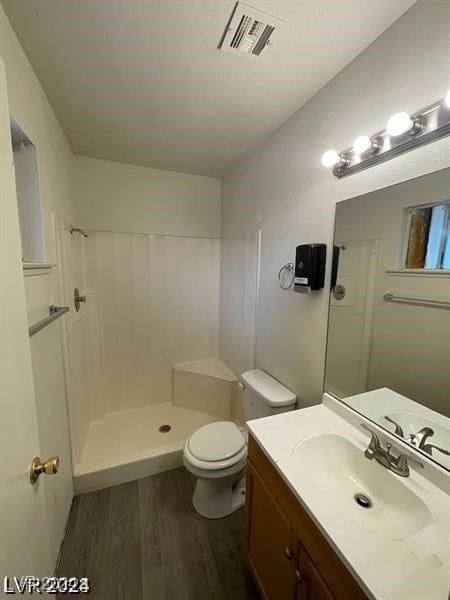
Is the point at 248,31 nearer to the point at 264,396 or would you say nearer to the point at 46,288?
the point at 46,288

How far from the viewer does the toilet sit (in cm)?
149

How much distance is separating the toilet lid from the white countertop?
689mm

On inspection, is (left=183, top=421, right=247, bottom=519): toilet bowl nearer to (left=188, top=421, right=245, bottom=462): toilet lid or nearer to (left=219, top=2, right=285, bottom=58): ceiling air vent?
(left=188, top=421, right=245, bottom=462): toilet lid

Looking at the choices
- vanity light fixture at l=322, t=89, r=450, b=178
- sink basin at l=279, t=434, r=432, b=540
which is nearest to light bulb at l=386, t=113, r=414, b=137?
vanity light fixture at l=322, t=89, r=450, b=178

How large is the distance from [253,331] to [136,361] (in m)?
1.23

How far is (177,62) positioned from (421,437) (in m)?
1.81

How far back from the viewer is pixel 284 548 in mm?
903

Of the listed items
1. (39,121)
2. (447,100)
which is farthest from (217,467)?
(39,121)

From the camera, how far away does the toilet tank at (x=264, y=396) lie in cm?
152

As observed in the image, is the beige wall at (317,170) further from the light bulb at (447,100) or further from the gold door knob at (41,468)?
the gold door knob at (41,468)

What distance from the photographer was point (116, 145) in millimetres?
1893

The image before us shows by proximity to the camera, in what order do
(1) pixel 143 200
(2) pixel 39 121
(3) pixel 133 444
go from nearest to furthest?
(2) pixel 39 121 → (3) pixel 133 444 → (1) pixel 143 200

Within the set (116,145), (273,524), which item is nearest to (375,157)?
(273,524)

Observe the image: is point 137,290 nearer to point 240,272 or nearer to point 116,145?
point 240,272
